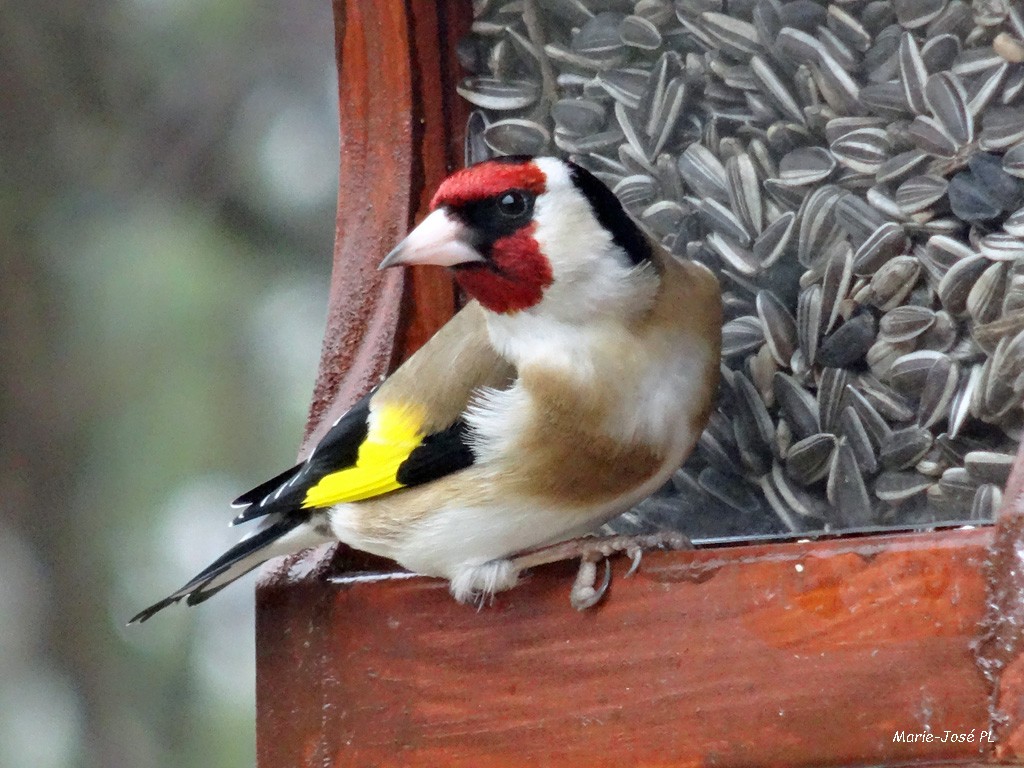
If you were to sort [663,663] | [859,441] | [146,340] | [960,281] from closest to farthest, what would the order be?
1. [663,663]
2. [960,281]
3. [859,441]
4. [146,340]

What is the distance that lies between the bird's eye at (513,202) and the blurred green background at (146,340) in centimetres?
167

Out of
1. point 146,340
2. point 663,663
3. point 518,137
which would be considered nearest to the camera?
point 663,663

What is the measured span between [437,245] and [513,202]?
0.11 metres

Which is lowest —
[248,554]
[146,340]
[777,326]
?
[146,340]

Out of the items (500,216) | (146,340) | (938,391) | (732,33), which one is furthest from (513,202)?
(146,340)

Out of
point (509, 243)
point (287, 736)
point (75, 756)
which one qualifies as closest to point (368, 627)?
point (287, 736)

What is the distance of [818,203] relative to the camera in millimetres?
1706

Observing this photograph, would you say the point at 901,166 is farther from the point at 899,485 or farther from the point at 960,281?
the point at 899,485

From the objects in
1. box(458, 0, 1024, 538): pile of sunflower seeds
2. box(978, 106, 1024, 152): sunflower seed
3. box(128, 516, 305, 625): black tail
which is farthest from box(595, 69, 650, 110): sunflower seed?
box(128, 516, 305, 625): black tail

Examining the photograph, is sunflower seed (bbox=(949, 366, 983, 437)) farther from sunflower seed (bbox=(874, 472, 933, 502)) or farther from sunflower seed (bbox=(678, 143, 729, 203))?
sunflower seed (bbox=(678, 143, 729, 203))

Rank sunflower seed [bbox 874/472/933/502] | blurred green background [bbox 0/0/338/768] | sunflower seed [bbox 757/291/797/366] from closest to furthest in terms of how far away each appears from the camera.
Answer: sunflower seed [bbox 874/472/933/502] → sunflower seed [bbox 757/291/797/366] → blurred green background [bbox 0/0/338/768]

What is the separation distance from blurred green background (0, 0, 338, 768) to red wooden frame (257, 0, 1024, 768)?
142 cm

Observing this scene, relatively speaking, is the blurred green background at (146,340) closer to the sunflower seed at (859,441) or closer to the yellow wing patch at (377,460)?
the yellow wing patch at (377,460)

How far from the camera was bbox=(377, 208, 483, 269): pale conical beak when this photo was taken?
5.46 ft
